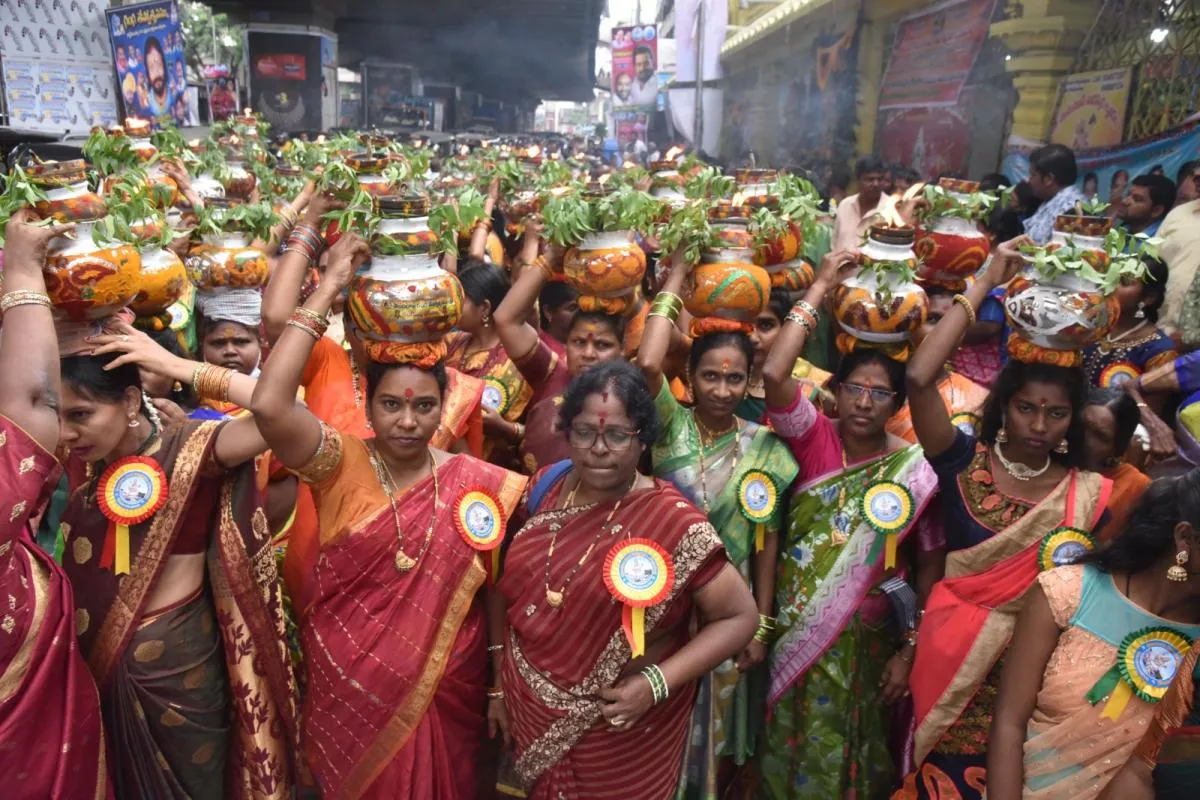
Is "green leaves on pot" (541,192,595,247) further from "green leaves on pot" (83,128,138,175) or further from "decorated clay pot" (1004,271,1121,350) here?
"green leaves on pot" (83,128,138,175)

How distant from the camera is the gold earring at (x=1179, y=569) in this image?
203 cm

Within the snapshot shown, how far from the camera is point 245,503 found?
285cm

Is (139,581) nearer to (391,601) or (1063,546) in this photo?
(391,601)

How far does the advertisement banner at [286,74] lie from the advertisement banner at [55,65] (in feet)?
18.5

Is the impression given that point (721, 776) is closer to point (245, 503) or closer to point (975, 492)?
point (975, 492)

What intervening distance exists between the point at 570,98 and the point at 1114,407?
45.8 m

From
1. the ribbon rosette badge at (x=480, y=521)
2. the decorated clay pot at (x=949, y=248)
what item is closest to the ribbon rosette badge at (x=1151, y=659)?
the ribbon rosette badge at (x=480, y=521)

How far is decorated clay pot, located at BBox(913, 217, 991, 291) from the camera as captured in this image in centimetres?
370

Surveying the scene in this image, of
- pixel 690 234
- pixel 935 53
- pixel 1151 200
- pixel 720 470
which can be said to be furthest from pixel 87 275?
pixel 935 53

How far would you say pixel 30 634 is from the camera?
7.64ft

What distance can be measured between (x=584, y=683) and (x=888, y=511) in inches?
49.6

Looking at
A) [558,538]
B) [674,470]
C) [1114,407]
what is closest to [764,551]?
[674,470]

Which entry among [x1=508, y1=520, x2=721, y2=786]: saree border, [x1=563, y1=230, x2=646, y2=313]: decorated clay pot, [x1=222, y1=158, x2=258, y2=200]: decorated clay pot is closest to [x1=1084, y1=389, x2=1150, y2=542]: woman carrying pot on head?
[x1=508, y1=520, x2=721, y2=786]: saree border

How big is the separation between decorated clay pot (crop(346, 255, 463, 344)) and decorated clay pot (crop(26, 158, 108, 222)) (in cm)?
74
